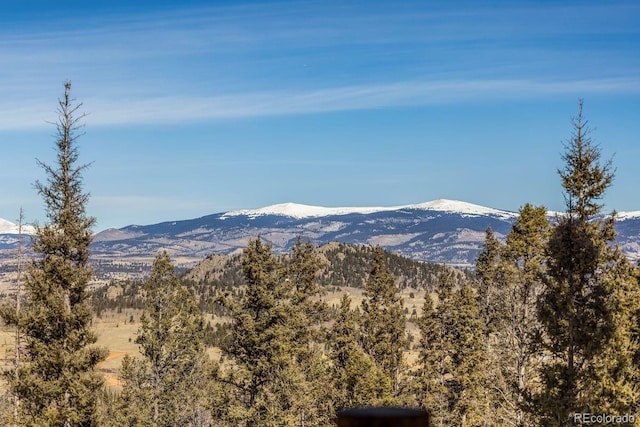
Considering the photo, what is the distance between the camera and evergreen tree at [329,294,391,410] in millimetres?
44312

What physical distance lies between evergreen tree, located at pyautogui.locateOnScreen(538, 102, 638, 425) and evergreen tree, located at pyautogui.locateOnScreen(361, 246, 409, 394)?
39.5 meters

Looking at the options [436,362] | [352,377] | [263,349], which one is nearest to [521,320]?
[352,377]

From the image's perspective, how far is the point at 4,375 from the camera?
1161 inches

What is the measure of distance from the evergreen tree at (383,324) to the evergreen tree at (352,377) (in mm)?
11377

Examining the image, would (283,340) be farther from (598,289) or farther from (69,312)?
(598,289)

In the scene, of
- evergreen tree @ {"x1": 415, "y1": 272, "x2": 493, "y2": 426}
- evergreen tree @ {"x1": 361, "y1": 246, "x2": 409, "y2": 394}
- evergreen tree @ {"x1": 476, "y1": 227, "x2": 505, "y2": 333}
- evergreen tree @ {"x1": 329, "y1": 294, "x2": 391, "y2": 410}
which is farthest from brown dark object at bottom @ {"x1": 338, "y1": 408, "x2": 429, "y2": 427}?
evergreen tree @ {"x1": 476, "y1": 227, "x2": 505, "y2": 333}

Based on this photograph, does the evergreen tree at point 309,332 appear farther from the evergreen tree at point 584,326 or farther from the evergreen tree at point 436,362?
the evergreen tree at point 584,326

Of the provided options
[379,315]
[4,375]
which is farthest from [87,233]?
[379,315]

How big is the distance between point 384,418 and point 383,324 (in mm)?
62804

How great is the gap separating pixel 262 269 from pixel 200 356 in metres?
23.5

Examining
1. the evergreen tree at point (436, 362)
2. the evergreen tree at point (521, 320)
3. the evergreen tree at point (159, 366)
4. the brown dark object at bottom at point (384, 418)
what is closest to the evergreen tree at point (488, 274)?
the evergreen tree at point (436, 362)

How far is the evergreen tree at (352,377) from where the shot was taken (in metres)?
44.3

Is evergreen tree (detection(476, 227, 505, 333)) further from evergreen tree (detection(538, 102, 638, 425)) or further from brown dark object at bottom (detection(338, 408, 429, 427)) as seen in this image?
brown dark object at bottom (detection(338, 408, 429, 427))

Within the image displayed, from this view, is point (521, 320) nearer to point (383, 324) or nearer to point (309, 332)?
point (309, 332)
